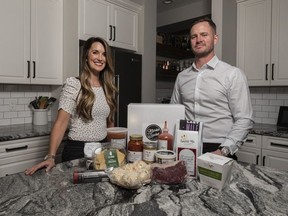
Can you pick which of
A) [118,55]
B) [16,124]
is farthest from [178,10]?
[16,124]

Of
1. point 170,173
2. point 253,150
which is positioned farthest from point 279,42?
point 170,173

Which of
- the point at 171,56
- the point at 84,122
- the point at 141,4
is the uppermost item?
the point at 141,4

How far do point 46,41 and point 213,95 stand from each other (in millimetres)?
2072

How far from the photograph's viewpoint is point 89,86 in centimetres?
159

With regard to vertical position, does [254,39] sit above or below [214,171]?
above

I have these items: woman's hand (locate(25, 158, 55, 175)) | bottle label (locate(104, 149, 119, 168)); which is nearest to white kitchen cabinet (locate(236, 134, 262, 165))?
bottle label (locate(104, 149, 119, 168))

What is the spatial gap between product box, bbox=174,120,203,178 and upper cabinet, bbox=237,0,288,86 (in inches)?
94.0

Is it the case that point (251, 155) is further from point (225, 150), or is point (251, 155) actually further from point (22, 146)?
point (22, 146)

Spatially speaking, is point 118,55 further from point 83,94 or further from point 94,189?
point 94,189

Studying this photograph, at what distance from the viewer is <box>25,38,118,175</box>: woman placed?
1547mm

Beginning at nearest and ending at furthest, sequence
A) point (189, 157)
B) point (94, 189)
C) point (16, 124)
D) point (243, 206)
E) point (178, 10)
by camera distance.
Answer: point (243, 206) → point (94, 189) → point (189, 157) → point (16, 124) → point (178, 10)

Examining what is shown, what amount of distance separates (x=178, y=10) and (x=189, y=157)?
3845 millimetres

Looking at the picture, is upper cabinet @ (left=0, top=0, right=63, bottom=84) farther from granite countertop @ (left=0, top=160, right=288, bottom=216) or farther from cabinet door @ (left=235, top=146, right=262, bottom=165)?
cabinet door @ (left=235, top=146, right=262, bottom=165)

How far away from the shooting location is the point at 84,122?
1.61 meters
